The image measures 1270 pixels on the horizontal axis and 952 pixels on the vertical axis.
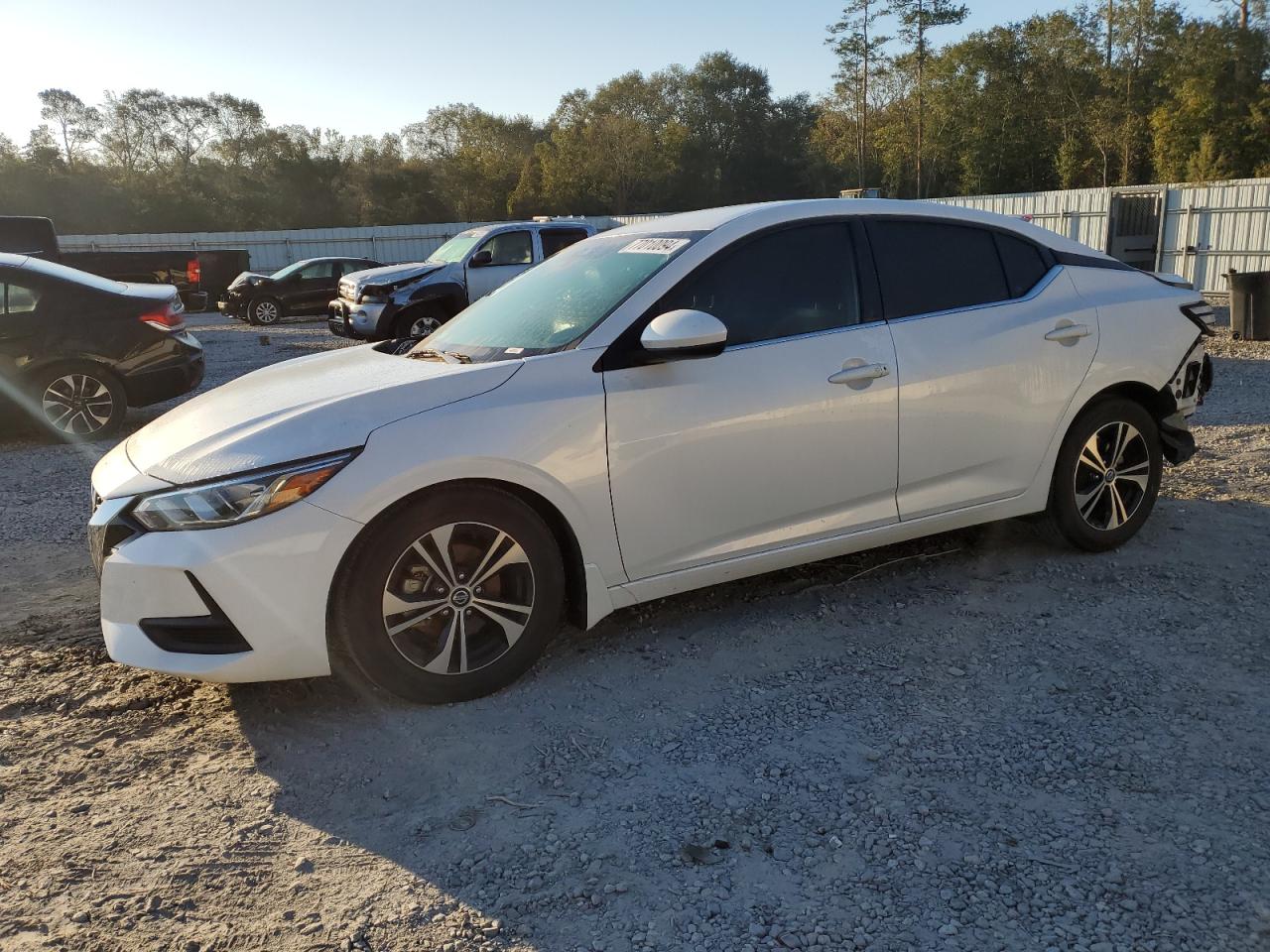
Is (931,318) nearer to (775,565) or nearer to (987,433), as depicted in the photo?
(987,433)

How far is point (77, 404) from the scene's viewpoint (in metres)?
8.13

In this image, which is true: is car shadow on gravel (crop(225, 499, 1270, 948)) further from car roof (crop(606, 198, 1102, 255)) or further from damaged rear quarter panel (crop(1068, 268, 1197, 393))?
car roof (crop(606, 198, 1102, 255))

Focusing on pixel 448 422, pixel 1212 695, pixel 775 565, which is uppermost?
pixel 448 422

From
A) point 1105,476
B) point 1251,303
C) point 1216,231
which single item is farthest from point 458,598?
point 1216,231

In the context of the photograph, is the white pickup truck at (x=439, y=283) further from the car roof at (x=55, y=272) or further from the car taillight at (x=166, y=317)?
the car roof at (x=55, y=272)

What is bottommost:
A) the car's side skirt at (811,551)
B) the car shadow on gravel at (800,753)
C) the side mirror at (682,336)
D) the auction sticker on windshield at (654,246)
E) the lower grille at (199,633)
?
the car shadow on gravel at (800,753)

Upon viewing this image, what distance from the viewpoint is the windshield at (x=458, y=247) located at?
46.0ft

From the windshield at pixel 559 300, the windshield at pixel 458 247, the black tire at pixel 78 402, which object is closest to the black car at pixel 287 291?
the windshield at pixel 458 247

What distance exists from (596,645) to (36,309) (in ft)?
21.7

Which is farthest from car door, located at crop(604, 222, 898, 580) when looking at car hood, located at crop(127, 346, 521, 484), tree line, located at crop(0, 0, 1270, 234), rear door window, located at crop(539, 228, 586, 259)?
tree line, located at crop(0, 0, 1270, 234)

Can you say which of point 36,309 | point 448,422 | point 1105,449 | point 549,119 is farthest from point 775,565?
point 549,119

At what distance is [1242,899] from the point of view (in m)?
2.32

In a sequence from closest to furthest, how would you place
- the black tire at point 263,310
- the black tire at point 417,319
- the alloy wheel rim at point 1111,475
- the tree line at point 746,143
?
the alloy wheel rim at point 1111,475 → the black tire at point 417,319 → the black tire at point 263,310 → the tree line at point 746,143

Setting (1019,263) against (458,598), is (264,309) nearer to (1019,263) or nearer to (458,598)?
(1019,263)
